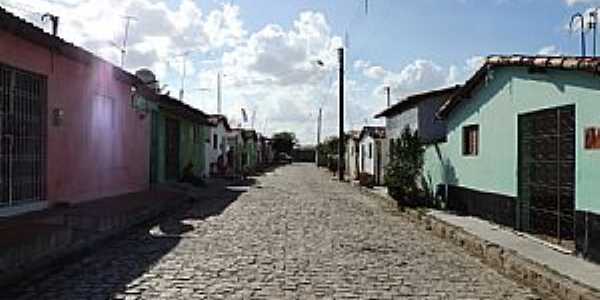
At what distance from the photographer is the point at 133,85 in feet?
66.4

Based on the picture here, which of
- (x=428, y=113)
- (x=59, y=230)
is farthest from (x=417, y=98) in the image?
(x=59, y=230)

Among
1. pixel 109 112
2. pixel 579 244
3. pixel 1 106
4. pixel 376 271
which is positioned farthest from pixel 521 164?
pixel 109 112

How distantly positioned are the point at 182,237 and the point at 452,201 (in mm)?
8306

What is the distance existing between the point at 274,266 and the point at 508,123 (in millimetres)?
6406

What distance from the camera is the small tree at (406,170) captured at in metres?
20.4

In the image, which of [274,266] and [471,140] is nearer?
[274,266]

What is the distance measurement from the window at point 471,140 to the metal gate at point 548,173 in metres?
3.42

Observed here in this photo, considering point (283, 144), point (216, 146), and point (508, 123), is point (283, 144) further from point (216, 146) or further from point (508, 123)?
point (508, 123)

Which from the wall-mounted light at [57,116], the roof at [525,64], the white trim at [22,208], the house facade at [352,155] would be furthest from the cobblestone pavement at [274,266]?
the house facade at [352,155]

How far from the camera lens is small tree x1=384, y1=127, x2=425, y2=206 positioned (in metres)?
20.4

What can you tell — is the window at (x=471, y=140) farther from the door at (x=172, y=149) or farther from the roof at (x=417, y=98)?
the door at (x=172, y=149)

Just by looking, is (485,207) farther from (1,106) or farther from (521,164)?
(1,106)

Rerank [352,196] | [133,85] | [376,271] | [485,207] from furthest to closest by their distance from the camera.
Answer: [352,196]
[133,85]
[485,207]
[376,271]

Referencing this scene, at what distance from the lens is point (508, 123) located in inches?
541
